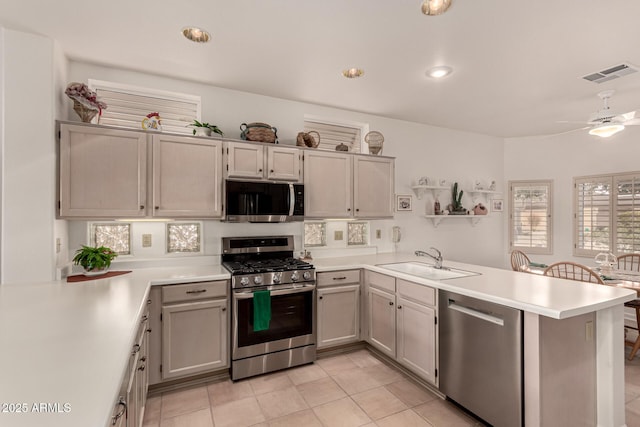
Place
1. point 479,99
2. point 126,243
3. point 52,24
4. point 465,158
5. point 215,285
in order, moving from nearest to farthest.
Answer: point 52,24, point 215,285, point 126,243, point 479,99, point 465,158

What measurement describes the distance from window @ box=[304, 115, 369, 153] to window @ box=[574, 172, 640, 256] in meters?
3.36

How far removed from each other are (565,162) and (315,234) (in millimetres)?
4024

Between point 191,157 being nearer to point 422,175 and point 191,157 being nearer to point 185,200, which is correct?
point 185,200

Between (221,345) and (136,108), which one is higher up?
(136,108)

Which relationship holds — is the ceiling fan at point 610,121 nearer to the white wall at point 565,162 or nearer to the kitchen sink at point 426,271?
the white wall at point 565,162

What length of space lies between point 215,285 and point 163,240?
0.78 metres

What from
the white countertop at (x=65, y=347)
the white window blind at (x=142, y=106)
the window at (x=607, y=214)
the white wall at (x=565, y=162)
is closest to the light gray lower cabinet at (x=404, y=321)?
the white countertop at (x=65, y=347)

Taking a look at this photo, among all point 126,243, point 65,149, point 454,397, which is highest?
point 65,149

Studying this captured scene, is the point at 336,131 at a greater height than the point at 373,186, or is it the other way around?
the point at 336,131

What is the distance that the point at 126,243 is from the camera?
9.29ft

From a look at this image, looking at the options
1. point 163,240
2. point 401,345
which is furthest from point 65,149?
point 401,345

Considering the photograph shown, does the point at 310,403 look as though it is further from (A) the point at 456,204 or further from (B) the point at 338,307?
(A) the point at 456,204

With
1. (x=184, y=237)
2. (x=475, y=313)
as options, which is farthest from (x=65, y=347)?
(x=475, y=313)

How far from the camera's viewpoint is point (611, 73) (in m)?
2.75
